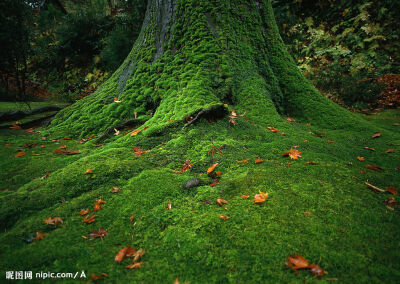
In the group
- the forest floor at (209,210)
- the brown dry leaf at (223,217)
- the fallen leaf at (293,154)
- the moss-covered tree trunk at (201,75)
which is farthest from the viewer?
the moss-covered tree trunk at (201,75)

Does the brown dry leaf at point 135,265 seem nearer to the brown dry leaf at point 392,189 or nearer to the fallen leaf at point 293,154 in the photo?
the fallen leaf at point 293,154

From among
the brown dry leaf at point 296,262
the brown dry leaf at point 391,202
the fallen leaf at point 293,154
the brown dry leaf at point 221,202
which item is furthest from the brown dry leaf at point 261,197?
the brown dry leaf at point 391,202

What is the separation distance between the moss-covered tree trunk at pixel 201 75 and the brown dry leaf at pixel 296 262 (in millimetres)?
2279

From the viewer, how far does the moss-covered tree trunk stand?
374 cm

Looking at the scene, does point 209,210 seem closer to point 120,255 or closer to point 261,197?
point 261,197

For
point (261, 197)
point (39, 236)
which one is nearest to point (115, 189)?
point (39, 236)

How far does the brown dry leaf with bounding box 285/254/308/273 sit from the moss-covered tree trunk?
2.28m

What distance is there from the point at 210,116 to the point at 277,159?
3.92ft

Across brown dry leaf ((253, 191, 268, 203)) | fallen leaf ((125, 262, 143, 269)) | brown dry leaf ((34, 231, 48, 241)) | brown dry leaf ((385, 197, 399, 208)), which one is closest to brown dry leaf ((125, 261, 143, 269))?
fallen leaf ((125, 262, 143, 269))

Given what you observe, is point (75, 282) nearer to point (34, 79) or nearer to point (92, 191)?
point (92, 191)

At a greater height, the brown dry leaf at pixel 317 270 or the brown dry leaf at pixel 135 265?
the brown dry leaf at pixel 317 270

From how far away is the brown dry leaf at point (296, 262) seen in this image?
1.35 metres

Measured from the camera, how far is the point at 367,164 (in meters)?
2.72

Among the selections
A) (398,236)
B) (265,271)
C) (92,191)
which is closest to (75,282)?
(92,191)
